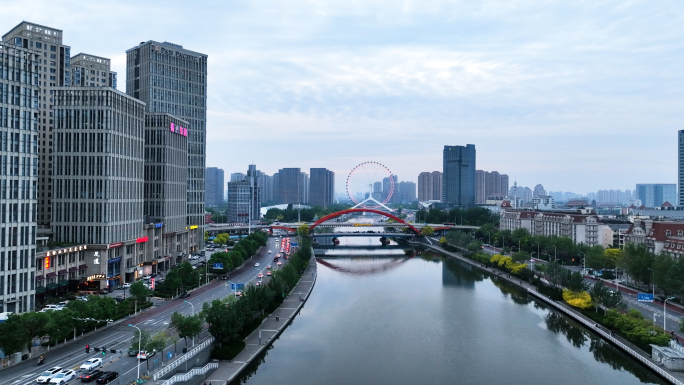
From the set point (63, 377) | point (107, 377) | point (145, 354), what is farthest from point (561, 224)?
point (63, 377)

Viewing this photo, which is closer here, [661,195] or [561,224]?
[561,224]

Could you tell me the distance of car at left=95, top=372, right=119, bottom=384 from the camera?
64.5 feet

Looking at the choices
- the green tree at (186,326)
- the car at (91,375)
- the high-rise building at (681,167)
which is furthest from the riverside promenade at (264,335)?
the high-rise building at (681,167)

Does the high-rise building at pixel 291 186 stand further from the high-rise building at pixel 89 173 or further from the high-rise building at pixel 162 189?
the high-rise building at pixel 89 173

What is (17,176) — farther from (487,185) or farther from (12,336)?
(487,185)

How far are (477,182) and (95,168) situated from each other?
539ft

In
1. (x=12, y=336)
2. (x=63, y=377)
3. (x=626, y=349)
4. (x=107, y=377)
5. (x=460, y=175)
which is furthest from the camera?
(x=460, y=175)

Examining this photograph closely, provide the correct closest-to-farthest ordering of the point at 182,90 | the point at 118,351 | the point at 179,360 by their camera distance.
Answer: the point at 179,360 → the point at 118,351 → the point at 182,90

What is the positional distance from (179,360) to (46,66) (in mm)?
36241

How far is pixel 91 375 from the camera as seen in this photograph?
19922mm

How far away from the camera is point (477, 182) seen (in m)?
189

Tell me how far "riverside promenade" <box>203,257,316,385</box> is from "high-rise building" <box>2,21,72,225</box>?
22.0 m

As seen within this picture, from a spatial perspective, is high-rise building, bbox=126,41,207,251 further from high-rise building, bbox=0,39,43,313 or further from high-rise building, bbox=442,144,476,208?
high-rise building, bbox=442,144,476,208

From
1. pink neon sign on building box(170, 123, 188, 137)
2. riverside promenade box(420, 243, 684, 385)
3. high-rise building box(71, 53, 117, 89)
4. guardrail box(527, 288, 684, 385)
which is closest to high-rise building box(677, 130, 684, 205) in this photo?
riverside promenade box(420, 243, 684, 385)
